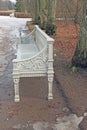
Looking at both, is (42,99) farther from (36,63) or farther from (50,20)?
(50,20)

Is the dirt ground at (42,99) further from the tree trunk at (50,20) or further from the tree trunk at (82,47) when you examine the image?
the tree trunk at (50,20)

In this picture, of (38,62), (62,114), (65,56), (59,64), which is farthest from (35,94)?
(65,56)

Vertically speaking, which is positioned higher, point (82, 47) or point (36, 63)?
point (36, 63)

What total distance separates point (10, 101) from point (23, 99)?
0.29 meters

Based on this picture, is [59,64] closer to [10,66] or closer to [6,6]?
[10,66]

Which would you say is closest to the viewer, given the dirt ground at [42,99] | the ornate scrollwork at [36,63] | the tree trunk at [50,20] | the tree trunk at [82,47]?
the dirt ground at [42,99]

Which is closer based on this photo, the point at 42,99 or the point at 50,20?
the point at 42,99

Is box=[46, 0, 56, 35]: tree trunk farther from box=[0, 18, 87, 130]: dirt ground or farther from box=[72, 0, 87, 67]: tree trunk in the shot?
box=[72, 0, 87, 67]: tree trunk

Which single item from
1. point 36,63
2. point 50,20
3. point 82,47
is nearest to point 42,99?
point 36,63

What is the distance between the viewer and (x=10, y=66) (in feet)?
33.3

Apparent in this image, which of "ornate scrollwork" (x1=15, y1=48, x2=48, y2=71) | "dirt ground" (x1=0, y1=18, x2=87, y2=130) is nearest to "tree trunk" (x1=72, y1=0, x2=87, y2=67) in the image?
"dirt ground" (x1=0, y1=18, x2=87, y2=130)

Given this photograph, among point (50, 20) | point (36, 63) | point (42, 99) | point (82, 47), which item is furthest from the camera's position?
point (50, 20)

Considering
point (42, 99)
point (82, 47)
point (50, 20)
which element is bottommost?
point (42, 99)

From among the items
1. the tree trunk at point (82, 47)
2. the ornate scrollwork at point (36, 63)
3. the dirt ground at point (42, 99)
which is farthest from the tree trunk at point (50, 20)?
the ornate scrollwork at point (36, 63)
